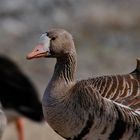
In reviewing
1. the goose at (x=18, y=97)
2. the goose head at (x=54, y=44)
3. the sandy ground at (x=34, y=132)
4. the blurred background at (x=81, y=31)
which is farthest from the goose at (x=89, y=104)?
the blurred background at (x=81, y=31)

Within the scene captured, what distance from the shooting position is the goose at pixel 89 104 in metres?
6.79

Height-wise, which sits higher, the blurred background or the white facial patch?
the blurred background

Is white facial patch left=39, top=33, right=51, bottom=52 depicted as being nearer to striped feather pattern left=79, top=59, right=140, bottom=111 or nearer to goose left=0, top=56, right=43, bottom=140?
striped feather pattern left=79, top=59, right=140, bottom=111

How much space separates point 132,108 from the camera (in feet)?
22.5

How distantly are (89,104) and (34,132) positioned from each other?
5345 millimetres

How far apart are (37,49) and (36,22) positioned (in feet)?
38.6

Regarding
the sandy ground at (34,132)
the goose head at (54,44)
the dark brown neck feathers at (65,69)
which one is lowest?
the dark brown neck feathers at (65,69)

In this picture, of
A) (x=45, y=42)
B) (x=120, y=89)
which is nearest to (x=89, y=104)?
(x=120, y=89)

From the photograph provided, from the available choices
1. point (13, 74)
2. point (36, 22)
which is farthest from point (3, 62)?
point (36, 22)

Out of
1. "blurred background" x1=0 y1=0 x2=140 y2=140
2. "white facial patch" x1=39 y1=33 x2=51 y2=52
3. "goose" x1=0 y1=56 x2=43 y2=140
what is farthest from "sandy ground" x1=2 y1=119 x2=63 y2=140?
"white facial patch" x1=39 y1=33 x2=51 y2=52

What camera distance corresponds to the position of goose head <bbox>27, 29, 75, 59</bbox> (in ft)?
22.4

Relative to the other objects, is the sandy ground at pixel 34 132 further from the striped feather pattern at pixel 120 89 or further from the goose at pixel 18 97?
the striped feather pattern at pixel 120 89

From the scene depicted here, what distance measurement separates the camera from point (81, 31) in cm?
1767

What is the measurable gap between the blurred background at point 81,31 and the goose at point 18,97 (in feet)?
4.66
